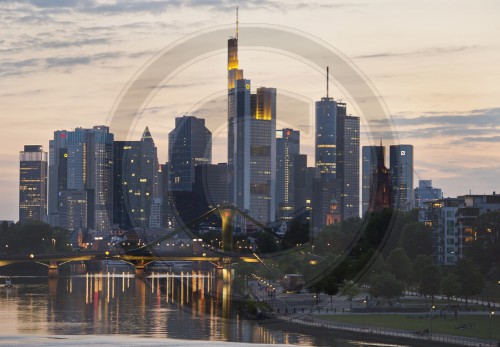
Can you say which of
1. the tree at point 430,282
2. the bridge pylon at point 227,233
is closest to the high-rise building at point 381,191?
the bridge pylon at point 227,233

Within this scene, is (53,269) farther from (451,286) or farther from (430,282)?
(451,286)

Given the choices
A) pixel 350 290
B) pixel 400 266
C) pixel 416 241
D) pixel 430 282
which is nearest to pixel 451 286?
pixel 430 282

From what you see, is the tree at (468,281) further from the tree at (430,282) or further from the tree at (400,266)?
the tree at (400,266)

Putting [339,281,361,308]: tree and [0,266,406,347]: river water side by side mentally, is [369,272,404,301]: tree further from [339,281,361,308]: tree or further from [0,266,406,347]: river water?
[0,266,406,347]: river water

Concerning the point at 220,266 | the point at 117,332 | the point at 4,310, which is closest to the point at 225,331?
the point at 117,332

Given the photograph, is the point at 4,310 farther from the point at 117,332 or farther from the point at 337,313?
the point at 337,313

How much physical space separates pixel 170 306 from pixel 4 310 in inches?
460

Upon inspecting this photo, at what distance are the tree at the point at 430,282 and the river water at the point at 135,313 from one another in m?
11.8

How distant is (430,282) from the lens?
73.3 m

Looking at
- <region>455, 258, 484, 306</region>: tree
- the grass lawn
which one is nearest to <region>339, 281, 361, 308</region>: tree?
<region>455, 258, 484, 306</region>: tree

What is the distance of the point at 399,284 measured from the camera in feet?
234

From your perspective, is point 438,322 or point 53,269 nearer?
point 438,322

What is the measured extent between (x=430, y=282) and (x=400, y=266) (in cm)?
1070

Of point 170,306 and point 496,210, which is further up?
point 496,210
